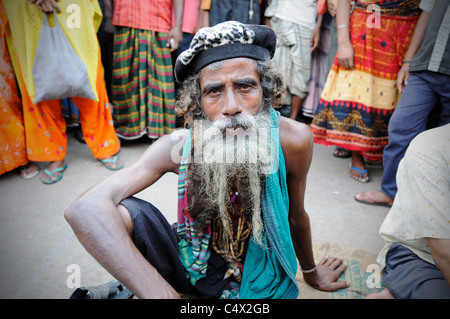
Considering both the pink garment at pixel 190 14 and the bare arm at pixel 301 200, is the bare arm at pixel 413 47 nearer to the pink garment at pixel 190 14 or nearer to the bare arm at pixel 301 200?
the bare arm at pixel 301 200

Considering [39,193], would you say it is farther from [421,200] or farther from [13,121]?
[421,200]

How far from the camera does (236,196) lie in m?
1.75

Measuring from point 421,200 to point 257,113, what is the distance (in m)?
0.94

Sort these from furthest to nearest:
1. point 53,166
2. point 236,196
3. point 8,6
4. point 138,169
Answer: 1. point 53,166
2. point 8,6
3. point 236,196
4. point 138,169

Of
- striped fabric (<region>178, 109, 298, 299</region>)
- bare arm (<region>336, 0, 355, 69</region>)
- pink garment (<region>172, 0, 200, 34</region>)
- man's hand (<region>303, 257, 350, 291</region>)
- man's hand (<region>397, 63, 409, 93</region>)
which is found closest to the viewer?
striped fabric (<region>178, 109, 298, 299</region>)

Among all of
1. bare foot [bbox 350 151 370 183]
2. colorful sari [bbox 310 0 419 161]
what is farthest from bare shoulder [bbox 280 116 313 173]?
bare foot [bbox 350 151 370 183]

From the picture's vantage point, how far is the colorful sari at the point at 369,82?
10.1ft

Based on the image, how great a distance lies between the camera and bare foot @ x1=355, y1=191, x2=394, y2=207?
9.80ft

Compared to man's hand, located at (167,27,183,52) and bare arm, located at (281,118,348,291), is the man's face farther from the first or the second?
man's hand, located at (167,27,183,52)

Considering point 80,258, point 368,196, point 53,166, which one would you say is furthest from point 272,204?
point 53,166

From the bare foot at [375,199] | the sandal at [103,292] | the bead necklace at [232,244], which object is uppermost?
the bead necklace at [232,244]

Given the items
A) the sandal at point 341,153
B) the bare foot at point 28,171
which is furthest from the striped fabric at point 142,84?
the sandal at point 341,153

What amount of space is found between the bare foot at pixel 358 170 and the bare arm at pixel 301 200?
59.4 inches
